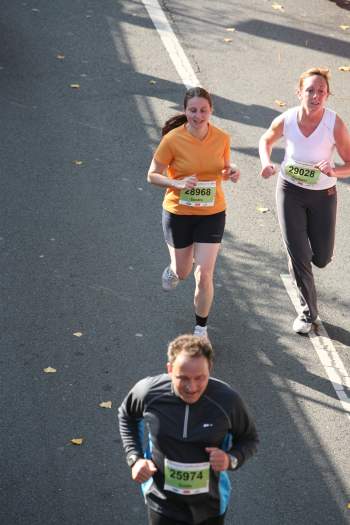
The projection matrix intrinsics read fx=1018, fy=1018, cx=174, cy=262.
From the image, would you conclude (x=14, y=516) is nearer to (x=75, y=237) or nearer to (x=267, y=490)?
(x=267, y=490)

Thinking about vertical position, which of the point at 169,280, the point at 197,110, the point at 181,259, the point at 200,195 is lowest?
the point at 169,280

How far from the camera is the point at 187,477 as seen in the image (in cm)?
477

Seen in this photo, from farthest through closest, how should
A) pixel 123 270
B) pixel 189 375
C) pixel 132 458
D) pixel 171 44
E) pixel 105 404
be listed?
pixel 171 44 → pixel 123 270 → pixel 105 404 → pixel 132 458 → pixel 189 375

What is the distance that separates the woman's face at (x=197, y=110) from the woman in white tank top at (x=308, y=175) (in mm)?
670

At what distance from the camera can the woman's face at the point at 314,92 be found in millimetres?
7453

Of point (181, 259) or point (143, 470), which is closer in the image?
point (143, 470)

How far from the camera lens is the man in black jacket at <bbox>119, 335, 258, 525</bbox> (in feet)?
15.5

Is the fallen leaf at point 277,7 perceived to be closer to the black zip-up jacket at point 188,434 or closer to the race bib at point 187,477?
the black zip-up jacket at point 188,434

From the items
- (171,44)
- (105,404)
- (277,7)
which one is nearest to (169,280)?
(105,404)

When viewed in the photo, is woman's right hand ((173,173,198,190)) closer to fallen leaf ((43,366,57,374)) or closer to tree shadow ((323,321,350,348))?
fallen leaf ((43,366,57,374))

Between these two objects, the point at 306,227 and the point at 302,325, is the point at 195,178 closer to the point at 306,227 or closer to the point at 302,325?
the point at 306,227

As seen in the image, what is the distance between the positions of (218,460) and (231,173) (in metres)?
3.24

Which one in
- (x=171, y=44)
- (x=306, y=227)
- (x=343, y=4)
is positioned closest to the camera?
(x=306, y=227)

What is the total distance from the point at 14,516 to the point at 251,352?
2611 millimetres
